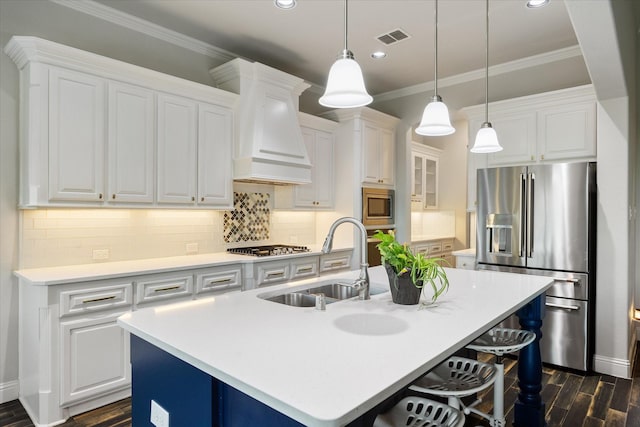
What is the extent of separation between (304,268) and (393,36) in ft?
7.71

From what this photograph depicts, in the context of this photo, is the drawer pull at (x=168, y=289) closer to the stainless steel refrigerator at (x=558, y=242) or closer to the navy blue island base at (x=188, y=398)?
the navy blue island base at (x=188, y=398)

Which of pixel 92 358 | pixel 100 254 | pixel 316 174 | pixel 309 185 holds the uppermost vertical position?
pixel 316 174

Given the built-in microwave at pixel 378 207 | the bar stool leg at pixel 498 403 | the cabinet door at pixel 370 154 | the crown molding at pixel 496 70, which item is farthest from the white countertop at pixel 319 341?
the crown molding at pixel 496 70

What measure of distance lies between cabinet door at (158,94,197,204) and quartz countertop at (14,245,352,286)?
517mm

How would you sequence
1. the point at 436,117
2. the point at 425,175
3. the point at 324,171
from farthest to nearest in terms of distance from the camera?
the point at 425,175 < the point at 324,171 < the point at 436,117

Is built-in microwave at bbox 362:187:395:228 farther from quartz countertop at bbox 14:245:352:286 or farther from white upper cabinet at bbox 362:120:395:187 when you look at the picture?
quartz countertop at bbox 14:245:352:286

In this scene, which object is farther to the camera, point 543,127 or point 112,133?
point 543,127

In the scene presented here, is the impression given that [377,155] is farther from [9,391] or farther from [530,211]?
[9,391]

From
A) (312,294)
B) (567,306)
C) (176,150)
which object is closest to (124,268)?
(176,150)

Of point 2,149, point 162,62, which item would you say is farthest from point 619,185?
point 2,149

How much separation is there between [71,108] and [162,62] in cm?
110

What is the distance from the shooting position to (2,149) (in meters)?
2.78

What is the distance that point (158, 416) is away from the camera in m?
1.45

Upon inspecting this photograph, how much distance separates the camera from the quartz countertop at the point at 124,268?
2.54 metres
